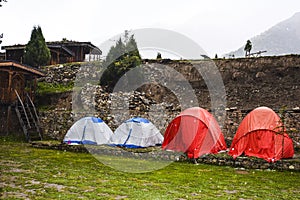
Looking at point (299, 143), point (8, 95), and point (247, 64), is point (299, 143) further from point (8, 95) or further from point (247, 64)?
point (8, 95)

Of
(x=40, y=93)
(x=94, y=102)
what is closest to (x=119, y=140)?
(x=94, y=102)

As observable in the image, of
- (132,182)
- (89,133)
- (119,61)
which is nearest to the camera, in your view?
(132,182)

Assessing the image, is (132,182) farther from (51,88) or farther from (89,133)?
(51,88)

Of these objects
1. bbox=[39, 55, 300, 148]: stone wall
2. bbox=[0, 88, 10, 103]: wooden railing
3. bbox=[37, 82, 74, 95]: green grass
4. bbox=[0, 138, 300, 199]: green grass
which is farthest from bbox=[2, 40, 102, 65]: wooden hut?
bbox=[0, 138, 300, 199]: green grass

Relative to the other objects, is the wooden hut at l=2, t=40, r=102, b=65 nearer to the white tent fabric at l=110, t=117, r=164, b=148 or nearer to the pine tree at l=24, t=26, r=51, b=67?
the pine tree at l=24, t=26, r=51, b=67

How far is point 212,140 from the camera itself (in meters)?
14.2

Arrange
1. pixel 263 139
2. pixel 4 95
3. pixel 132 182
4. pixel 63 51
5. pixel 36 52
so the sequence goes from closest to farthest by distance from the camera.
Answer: pixel 132 182 < pixel 263 139 < pixel 4 95 < pixel 36 52 < pixel 63 51

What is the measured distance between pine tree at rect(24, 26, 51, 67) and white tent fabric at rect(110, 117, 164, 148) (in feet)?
49.3

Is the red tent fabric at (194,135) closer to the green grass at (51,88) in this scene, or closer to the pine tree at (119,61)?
the pine tree at (119,61)

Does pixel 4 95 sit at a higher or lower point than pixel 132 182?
higher

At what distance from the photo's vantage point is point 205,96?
24469mm

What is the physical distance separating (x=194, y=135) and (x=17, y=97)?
484 inches

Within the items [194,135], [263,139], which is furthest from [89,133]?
[263,139]

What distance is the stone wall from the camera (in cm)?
2088
